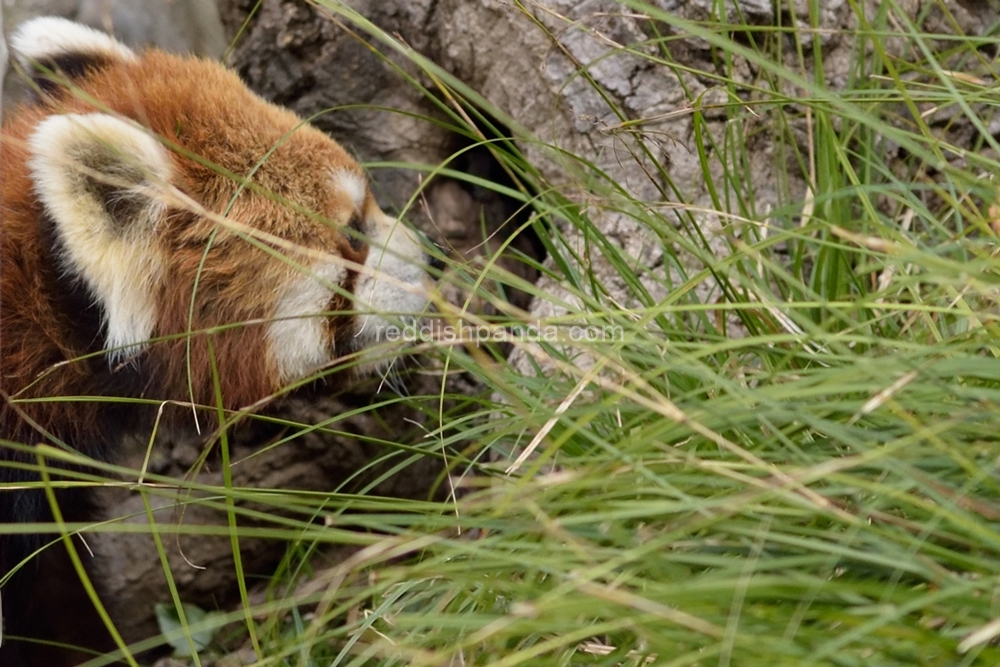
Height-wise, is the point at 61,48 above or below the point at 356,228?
above

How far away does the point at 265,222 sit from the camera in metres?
2.17

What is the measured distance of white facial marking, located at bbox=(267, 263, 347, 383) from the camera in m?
2.19

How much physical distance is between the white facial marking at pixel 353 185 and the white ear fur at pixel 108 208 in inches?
18.9

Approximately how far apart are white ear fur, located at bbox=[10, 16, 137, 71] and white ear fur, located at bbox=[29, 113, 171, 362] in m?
0.59

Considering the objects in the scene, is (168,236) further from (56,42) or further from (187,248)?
(56,42)

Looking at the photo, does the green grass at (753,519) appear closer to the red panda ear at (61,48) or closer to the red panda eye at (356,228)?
the red panda eye at (356,228)

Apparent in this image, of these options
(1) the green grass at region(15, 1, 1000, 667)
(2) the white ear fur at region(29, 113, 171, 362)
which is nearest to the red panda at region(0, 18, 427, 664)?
(2) the white ear fur at region(29, 113, 171, 362)

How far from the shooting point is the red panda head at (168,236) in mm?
1952

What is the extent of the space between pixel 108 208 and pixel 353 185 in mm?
653

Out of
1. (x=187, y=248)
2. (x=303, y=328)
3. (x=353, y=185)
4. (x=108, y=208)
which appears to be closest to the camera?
(x=108, y=208)

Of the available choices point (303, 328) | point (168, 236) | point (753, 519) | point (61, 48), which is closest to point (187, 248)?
point (168, 236)

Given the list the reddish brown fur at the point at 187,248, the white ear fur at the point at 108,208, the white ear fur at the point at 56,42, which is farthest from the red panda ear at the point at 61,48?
the white ear fur at the point at 108,208

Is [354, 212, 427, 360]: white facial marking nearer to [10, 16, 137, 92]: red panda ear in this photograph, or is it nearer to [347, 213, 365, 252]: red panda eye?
Answer: [347, 213, 365, 252]: red panda eye

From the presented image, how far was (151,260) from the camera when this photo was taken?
2.05m
